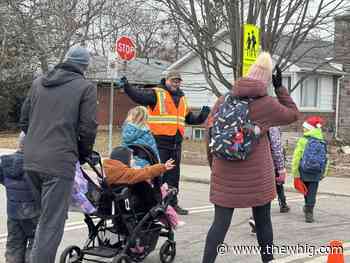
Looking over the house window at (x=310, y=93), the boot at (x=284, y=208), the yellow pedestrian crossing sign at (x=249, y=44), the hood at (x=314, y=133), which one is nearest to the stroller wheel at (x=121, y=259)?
the hood at (x=314, y=133)

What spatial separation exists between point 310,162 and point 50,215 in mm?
4956

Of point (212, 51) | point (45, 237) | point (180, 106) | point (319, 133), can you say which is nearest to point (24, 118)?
point (45, 237)

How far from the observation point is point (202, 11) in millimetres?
16438

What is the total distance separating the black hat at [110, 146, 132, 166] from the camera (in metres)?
6.13

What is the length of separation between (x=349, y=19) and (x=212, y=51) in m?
8.41

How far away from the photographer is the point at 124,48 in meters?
15.2

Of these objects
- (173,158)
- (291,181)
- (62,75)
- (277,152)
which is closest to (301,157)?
(277,152)

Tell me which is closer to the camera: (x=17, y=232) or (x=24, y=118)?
(x=24, y=118)

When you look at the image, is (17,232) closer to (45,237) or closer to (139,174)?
(45,237)

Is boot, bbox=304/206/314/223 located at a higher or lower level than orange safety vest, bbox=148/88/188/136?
lower

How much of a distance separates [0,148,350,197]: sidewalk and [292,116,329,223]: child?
3625mm

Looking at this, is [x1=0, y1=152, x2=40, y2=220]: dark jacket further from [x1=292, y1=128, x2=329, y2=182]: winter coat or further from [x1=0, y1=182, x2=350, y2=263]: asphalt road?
[x1=292, y1=128, x2=329, y2=182]: winter coat

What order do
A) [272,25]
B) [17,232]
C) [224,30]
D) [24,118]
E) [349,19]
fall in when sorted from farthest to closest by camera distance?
[349,19] → [224,30] → [272,25] → [17,232] → [24,118]

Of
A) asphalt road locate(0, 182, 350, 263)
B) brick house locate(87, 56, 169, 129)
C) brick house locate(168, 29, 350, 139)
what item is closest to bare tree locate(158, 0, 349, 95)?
asphalt road locate(0, 182, 350, 263)
